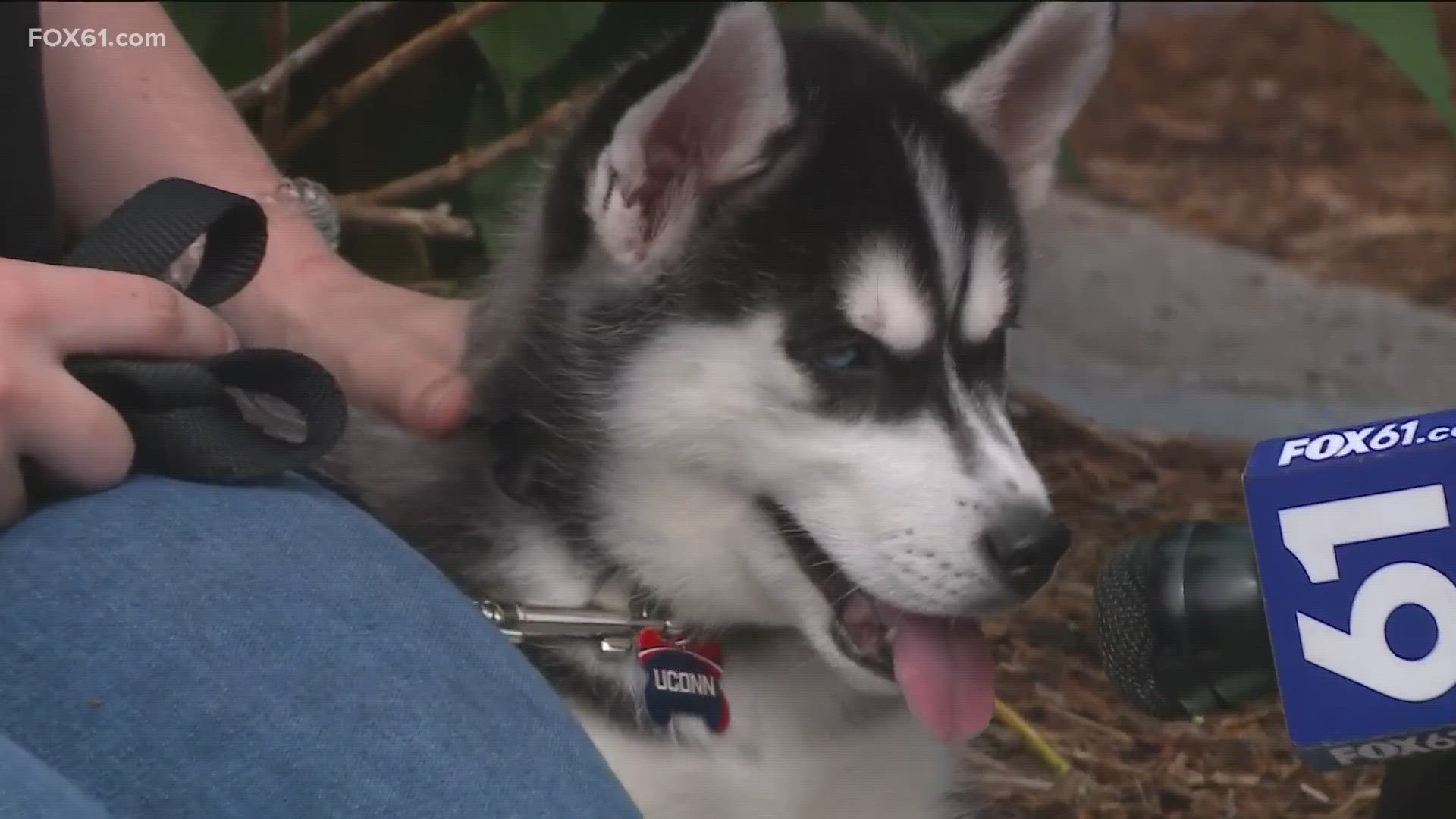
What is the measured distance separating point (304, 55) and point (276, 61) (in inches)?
6.8

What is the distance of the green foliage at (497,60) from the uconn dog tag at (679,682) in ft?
1.77

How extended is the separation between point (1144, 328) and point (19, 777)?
94.6 inches

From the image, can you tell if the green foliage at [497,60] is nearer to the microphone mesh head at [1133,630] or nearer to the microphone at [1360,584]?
the microphone mesh head at [1133,630]

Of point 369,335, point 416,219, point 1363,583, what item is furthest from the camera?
point 416,219

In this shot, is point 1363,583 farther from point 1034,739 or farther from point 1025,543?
point 1034,739

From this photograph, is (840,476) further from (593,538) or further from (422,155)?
(422,155)

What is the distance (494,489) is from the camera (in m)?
1.33

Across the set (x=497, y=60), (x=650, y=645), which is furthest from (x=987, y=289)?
(x=497, y=60)

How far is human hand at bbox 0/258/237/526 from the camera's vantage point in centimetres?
92

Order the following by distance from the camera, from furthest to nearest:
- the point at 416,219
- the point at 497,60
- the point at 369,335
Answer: the point at 416,219
the point at 497,60
the point at 369,335

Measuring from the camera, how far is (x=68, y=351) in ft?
3.20

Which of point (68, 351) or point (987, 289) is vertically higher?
point (68, 351)

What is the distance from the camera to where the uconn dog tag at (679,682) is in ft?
4.13

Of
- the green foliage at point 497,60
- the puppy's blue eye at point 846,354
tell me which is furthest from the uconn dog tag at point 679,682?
the green foliage at point 497,60
